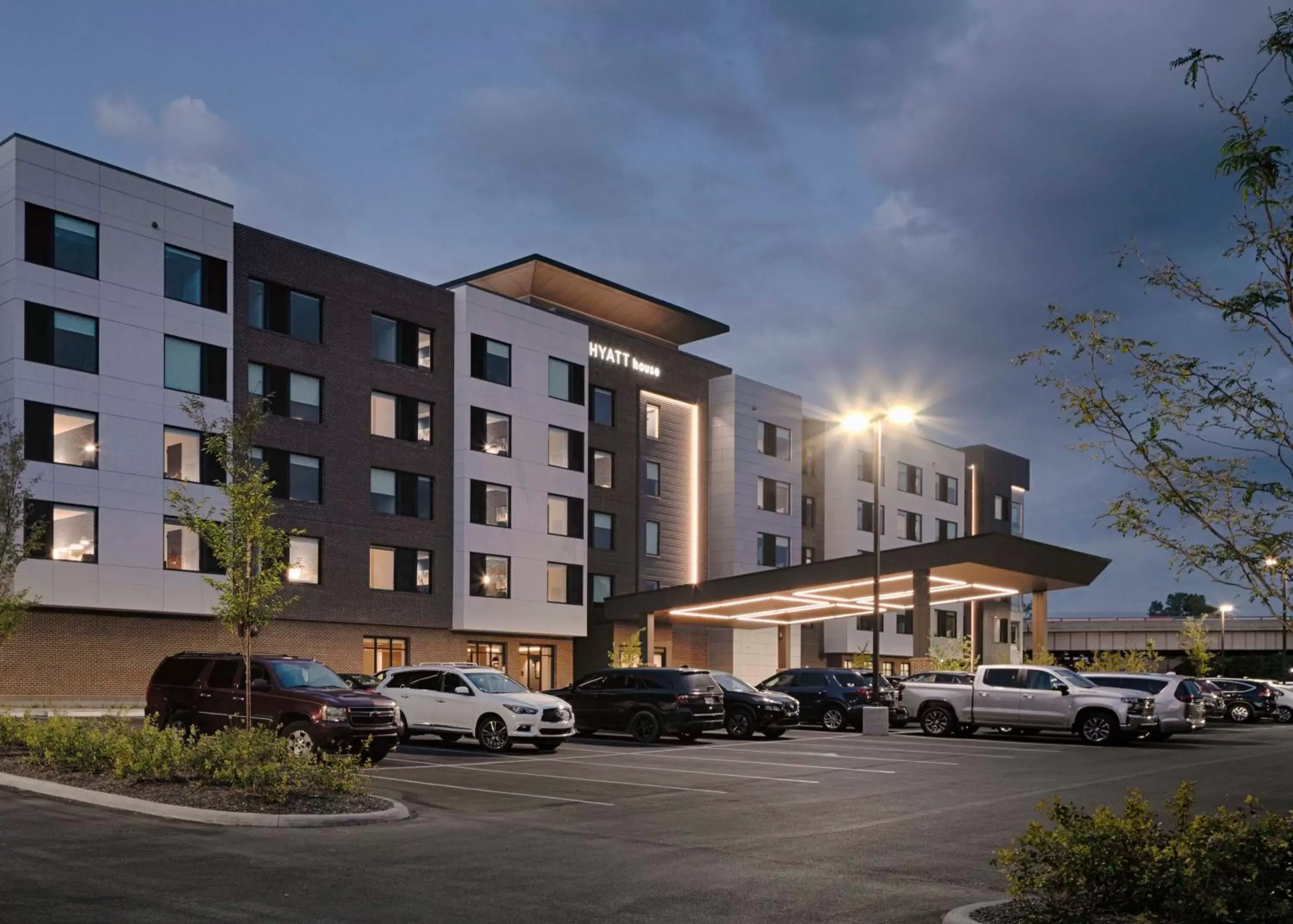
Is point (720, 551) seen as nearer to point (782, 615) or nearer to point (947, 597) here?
point (782, 615)

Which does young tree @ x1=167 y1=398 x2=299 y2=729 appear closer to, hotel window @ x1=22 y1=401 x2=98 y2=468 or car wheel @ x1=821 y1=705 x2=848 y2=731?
hotel window @ x1=22 y1=401 x2=98 y2=468

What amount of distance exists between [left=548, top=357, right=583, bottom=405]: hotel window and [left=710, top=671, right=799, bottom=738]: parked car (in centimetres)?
2415

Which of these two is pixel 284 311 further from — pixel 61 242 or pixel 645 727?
pixel 645 727

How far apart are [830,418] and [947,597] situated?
2108cm

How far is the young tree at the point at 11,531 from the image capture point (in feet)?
86.3

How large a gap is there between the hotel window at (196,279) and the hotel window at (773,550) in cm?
3317

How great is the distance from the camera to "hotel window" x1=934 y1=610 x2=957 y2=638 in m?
82.5

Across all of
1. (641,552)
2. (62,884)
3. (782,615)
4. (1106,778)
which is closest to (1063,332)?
(62,884)

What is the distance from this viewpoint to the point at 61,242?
1540 inches

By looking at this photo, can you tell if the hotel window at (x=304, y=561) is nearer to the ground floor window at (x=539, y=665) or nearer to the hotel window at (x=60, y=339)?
the hotel window at (x=60, y=339)

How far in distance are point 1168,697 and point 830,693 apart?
31.0 ft

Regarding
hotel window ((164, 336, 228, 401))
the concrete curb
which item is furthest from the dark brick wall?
the concrete curb

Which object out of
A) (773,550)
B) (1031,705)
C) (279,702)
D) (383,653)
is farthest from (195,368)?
(773,550)

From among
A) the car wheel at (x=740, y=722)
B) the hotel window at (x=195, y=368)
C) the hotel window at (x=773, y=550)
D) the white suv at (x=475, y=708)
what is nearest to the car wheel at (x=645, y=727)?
the car wheel at (x=740, y=722)
